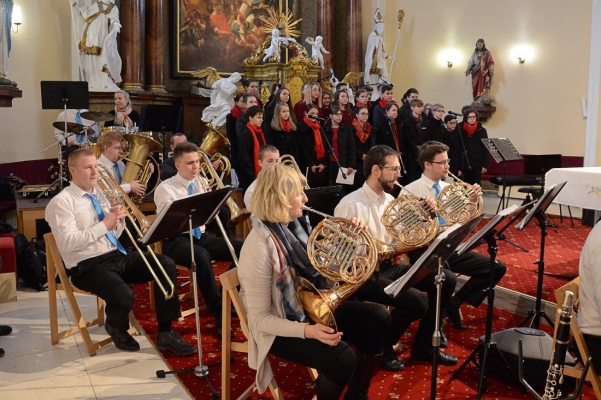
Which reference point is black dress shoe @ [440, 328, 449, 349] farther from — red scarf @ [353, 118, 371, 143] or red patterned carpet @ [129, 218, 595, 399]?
red scarf @ [353, 118, 371, 143]

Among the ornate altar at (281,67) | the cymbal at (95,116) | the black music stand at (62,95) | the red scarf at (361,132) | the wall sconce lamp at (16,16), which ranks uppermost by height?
the wall sconce lamp at (16,16)

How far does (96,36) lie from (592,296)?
9253 mm

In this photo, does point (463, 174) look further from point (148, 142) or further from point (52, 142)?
point (52, 142)

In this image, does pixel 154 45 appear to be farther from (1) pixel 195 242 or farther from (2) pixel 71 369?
(2) pixel 71 369

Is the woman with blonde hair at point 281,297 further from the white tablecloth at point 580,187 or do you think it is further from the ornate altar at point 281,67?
the ornate altar at point 281,67

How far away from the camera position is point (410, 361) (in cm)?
426

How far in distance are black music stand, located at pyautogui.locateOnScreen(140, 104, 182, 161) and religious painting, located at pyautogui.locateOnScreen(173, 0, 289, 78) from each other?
155 inches

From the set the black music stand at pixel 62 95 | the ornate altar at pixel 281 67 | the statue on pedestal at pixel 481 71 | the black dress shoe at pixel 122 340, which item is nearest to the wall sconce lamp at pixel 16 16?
the black music stand at pixel 62 95

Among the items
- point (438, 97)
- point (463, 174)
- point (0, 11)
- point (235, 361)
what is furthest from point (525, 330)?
point (438, 97)

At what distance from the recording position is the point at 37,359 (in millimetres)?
4328

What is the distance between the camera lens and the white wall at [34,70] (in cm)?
974

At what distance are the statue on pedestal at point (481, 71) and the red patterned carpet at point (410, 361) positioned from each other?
6.58 m

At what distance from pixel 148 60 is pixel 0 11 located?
4.29 meters

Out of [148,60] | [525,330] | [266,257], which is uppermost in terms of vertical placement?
[148,60]
